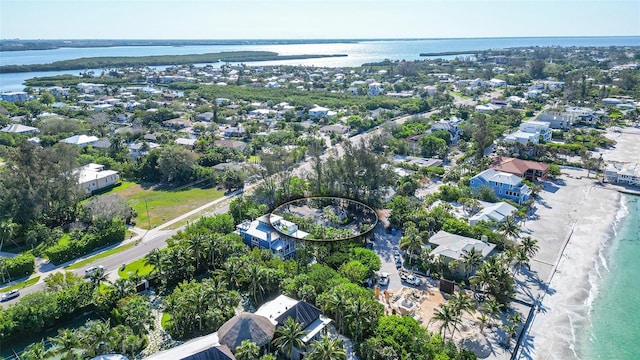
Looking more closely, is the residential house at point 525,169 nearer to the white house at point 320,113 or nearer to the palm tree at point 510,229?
the palm tree at point 510,229

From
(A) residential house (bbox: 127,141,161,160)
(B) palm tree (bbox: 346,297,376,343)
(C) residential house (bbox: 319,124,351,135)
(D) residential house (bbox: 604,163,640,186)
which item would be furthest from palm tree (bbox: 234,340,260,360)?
(C) residential house (bbox: 319,124,351,135)

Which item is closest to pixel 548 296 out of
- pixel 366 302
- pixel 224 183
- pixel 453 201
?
pixel 366 302

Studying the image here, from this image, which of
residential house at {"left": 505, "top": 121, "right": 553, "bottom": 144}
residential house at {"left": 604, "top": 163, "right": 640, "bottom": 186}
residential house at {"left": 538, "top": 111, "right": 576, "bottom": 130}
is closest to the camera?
residential house at {"left": 604, "top": 163, "right": 640, "bottom": 186}

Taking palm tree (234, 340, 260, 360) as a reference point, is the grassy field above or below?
below

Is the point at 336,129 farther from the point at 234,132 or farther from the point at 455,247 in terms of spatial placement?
the point at 455,247

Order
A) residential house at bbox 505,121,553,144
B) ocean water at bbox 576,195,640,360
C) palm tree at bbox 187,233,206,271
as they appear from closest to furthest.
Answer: ocean water at bbox 576,195,640,360
palm tree at bbox 187,233,206,271
residential house at bbox 505,121,553,144

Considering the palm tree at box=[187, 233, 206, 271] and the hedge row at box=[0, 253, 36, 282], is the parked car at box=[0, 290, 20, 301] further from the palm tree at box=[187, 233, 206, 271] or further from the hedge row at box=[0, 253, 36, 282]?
the palm tree at box=[187, 233, 206, 271]

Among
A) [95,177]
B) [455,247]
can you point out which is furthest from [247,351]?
[95,177]
